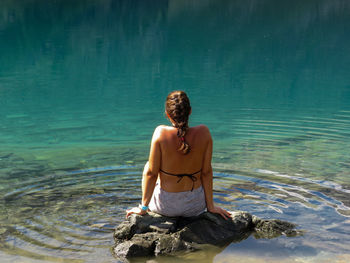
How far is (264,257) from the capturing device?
4812mm

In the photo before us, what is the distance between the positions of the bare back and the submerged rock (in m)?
0.41

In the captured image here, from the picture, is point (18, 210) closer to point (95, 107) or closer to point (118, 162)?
point (118, 162)

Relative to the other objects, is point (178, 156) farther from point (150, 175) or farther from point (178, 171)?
point (150, 175)

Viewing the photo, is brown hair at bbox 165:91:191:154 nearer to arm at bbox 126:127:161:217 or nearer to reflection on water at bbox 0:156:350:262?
arm at bbox 126:127:161:217

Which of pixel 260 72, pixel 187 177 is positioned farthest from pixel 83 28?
pixel 187 177

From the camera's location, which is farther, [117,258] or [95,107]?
[95,107]

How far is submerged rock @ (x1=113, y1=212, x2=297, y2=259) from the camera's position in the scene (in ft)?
16.1

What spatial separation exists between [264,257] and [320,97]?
14.1 metres

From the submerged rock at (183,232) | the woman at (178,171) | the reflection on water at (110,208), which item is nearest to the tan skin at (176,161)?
the woman at (178,171)

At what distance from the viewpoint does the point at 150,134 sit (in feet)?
39.1

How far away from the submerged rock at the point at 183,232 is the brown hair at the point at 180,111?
0.89 meters

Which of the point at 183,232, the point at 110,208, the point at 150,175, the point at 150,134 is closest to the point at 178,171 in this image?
the point at 150,175

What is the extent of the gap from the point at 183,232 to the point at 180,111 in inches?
52.8

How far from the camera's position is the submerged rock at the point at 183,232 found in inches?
193
